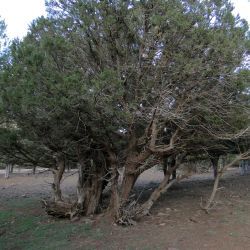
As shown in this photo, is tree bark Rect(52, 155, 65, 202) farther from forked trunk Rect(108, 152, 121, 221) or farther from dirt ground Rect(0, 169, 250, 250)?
forked trunk Rect(108, 152, 121, 221)

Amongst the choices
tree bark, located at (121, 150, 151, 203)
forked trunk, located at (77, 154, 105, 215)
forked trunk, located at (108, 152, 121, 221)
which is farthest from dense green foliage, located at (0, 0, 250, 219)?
forked trunk, located at (77, 154, 105, 215)

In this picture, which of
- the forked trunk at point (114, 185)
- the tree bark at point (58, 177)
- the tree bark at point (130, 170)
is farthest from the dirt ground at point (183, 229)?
the tree bark at point (58, 177)

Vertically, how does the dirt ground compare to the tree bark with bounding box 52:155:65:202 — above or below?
below

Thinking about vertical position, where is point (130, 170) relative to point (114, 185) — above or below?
above

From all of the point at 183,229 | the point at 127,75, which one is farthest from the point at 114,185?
the point at 127,75

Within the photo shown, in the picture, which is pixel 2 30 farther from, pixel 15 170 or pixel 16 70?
pixel 15 170

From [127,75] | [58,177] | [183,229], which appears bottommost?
[183,229]

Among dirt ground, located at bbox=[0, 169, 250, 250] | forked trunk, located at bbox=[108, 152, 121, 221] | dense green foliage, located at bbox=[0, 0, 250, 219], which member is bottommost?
dirt ground, located at bbox=[0, 169, 250, 250]

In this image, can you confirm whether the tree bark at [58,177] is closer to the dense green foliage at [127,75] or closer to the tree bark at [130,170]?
the dense green foliage at [127,75]

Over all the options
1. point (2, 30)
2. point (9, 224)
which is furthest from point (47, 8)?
point (9, 224)

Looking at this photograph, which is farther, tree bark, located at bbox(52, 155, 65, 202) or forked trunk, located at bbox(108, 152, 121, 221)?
tree bark, located at bbox(52, 155, 65, 202)

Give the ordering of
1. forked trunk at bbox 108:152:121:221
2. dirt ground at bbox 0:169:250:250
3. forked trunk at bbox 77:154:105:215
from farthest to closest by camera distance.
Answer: forked trunk at bbox 77:154:105:215, forked trunk at bbox 108:152:121:221, dirt ground at bbox 0:169:250:250

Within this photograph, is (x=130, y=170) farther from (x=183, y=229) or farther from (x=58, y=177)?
(x=58, y=177)

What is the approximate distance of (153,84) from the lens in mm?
8812
